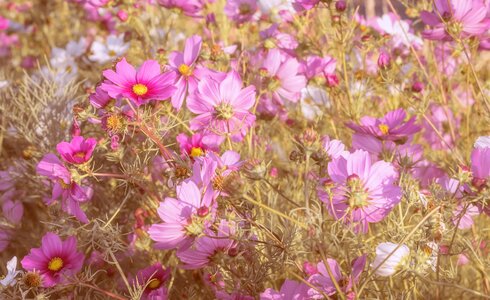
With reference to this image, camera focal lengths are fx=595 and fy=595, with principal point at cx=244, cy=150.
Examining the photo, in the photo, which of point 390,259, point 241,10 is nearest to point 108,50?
point 241,10

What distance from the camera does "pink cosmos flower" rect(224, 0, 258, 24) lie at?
159 cm

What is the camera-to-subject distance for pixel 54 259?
3.22ft

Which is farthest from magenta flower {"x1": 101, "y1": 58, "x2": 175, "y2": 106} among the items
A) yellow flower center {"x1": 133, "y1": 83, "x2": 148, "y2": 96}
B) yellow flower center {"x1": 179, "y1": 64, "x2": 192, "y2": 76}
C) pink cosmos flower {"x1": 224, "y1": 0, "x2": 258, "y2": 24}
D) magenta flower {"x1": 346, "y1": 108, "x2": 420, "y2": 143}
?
pink cosmos flower {"x1": 224, "y1": 0, "x2": 258, "y2": 24}

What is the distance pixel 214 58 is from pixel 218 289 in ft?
1.54

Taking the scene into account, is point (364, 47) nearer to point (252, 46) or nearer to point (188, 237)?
point (252, 46)

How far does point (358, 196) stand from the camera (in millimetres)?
794

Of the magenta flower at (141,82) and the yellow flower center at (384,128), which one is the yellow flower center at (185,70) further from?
the yellow flower center at (384,128)

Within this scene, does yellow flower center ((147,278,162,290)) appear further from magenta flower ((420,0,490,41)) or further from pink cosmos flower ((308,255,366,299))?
magenta flower ((420,0,490,41))

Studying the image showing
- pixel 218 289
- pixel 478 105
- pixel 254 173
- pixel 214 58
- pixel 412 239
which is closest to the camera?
pixel 254 173

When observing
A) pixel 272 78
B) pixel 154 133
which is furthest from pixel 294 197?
→ pixel 154 133

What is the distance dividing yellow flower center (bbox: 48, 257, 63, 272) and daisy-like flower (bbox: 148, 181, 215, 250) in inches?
9.0

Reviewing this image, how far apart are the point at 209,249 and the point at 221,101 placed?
26cm

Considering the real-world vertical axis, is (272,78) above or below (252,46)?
above

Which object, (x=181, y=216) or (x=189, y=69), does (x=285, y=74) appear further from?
(x=181, y=216)
